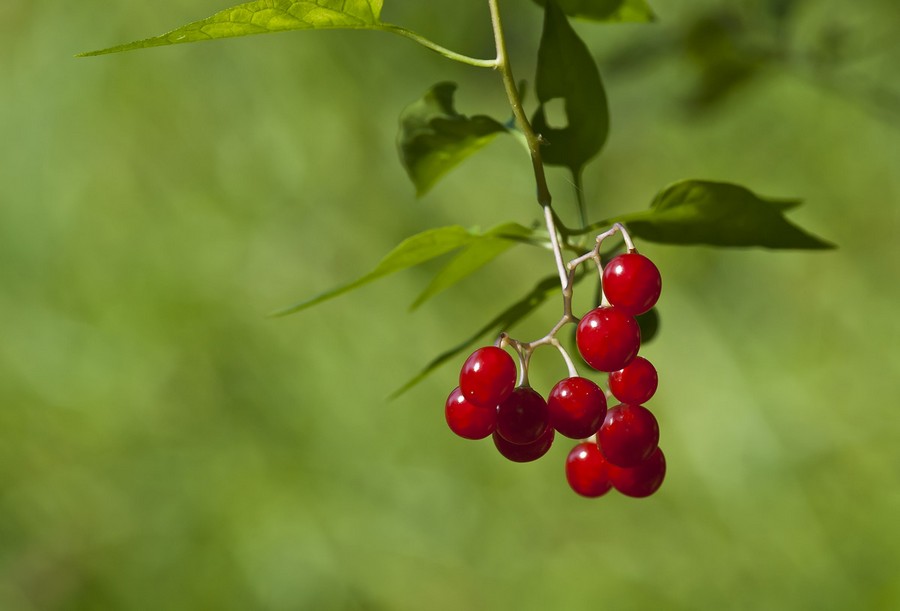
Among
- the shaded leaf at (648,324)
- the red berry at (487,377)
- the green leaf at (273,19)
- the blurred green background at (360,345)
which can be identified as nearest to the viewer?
the green leaf at (273,19)

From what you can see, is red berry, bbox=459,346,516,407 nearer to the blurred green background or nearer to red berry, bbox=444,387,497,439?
red berry, bbox=444,387,497,439

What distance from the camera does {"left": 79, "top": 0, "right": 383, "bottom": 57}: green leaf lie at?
0.41 m

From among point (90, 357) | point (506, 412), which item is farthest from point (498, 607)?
point (506, 412)

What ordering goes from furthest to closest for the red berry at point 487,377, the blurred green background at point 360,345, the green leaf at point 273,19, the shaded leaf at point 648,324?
the blurred green background at point 360,345, the shaded leaf at point 648,324, the red berry at point 487,377, the green leaf at point 273,19

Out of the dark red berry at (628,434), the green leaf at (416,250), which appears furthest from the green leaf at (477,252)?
the dark red berry at (628,434)

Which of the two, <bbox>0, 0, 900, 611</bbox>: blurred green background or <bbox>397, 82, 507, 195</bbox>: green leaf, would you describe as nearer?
<bbox>397, 82, 507, 195</bbox>: green leaf

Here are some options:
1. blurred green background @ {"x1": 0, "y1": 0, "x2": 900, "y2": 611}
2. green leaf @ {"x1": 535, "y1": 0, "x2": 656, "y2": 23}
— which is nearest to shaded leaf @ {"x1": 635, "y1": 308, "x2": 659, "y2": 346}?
green leaf @ {"x1": 535, "y1": 0, "x2": 656, "y2": 23}

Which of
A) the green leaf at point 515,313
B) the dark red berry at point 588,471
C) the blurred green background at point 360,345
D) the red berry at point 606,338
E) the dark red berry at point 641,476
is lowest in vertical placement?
the blurred green background at point 360,345

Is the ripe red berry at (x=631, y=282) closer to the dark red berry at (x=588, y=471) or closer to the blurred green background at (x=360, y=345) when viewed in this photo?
the dark red berry at (x=588, y=471)

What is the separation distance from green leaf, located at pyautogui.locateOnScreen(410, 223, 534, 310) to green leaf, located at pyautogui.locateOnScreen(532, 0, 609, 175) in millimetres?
53

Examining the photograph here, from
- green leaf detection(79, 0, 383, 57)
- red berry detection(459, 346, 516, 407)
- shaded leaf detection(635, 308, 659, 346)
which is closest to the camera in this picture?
green leaf detection(79, 0, 383, 57)

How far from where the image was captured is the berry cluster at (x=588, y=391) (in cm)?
50

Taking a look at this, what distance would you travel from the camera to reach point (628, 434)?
0.55 m

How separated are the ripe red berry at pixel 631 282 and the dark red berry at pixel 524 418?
71 mm
